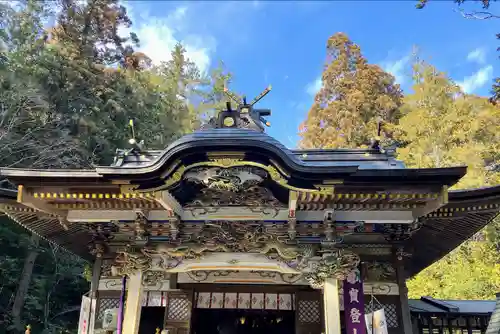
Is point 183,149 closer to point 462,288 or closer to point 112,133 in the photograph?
point 462,288

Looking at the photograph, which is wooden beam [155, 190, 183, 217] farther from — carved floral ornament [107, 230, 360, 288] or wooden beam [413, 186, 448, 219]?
wooden beam [413, 186, 448, 219]

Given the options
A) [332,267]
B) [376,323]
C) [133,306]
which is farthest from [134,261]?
[376,323]

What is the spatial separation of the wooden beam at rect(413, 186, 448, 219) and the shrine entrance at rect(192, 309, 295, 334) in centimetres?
553

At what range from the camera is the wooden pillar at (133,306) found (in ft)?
20.6

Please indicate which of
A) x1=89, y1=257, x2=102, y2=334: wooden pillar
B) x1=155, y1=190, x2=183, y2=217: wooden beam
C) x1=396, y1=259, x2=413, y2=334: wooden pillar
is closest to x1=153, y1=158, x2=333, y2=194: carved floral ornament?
x1=155, y1=190, x2=183, y2=217: wooden beam

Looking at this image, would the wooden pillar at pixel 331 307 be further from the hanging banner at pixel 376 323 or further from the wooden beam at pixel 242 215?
the wooden beam at pixel 242 215

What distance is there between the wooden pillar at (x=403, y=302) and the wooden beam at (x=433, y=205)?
137cm

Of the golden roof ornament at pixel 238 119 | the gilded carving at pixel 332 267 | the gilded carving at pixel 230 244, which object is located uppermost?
the golden roof ornament at pixel 238 119

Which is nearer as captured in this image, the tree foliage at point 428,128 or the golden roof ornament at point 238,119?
the golden roof ornament at point 238,119

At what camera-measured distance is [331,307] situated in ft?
20.1

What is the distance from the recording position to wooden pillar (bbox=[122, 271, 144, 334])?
6.28 m

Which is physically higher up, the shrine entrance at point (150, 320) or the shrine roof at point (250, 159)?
the shrine roof at point (250, 159)

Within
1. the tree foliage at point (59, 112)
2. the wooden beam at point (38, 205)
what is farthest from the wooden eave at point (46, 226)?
the tree foliage at point (59, 112)

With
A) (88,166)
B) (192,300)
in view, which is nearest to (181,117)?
(88,166)
